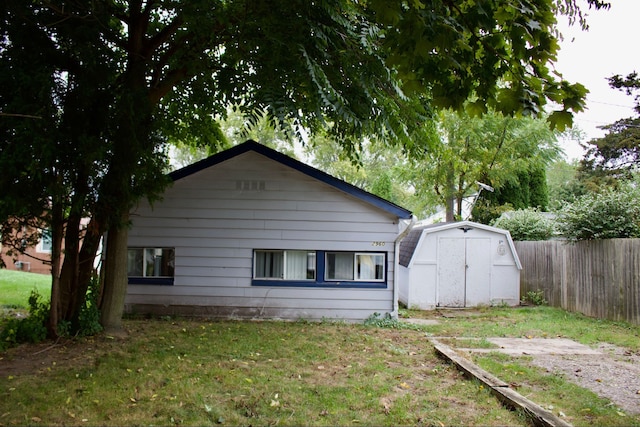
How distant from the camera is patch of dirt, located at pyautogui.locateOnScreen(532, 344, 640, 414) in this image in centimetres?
593

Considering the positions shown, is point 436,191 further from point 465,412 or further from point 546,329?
point 465,412

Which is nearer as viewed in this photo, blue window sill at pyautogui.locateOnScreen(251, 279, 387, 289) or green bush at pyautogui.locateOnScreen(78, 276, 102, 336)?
green bush at pyautogui.locateOnScreen(78, 276, 102, 336)

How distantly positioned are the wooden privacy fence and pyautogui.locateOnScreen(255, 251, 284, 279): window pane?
25.7 feet

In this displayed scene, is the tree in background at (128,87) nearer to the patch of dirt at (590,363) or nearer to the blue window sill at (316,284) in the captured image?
the blue window sill at (316,284)

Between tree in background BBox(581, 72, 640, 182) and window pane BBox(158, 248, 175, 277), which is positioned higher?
tree in background BBox(581, 72, 640, 182)

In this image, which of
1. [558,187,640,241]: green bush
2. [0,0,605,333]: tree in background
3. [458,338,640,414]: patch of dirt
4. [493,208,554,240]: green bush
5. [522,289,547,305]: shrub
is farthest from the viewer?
[493,208,554,240]: green bush

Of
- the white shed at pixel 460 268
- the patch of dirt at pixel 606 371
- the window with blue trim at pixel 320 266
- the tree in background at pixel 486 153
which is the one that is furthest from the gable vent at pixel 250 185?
the tree in background at pixel 486 153

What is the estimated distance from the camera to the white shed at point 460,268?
14.3m

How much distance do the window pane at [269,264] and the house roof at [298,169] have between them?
6.52ft

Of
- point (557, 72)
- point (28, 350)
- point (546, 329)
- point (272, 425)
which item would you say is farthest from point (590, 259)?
point (28, 350)

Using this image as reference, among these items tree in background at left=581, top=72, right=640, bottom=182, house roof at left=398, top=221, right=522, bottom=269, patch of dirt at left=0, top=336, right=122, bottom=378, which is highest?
tree in background at left=581, top=72, right=640, bottom=182

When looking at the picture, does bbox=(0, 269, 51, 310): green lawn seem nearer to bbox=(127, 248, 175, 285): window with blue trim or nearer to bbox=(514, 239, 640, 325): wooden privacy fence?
bbox=(127, 248, 175, 285): window with blue trim

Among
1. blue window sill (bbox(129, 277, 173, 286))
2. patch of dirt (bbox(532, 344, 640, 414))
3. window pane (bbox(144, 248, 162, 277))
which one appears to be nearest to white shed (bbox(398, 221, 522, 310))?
patch of dirt (bbox(532, 344, 640, 414))

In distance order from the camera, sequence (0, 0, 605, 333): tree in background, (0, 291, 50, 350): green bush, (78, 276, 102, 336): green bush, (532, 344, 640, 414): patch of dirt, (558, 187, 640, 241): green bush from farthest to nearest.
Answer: (558, 187, 640, 241): green bush, (78, 276, 102, 336): green bush, (0, 291, 50, 350): green bush, (0, 0, 605, 333): tree in background, (532, 344, 640, 414): patch of dirt
